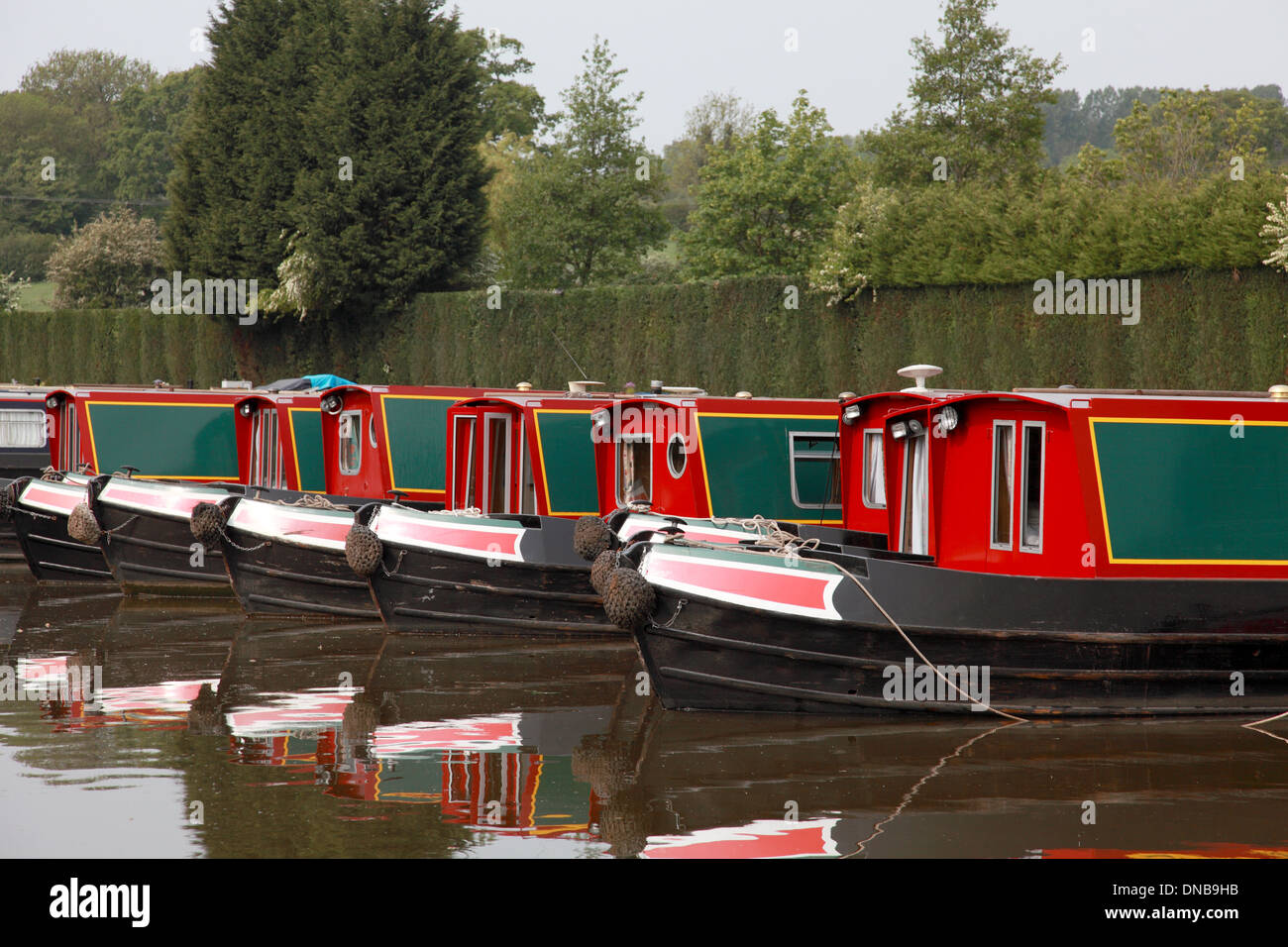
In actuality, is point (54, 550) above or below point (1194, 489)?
below

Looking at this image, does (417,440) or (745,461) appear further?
(417,440)

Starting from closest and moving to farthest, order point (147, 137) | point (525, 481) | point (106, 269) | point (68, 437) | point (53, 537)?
point (525, 481) → point (53, 537) → point (68, 437) → point (106, 269) → point (147, 137)

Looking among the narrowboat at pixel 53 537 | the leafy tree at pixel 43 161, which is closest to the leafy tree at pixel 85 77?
the leafy tree at pixel 43 161

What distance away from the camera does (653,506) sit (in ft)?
44.2

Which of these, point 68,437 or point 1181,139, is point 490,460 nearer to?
point 68,437

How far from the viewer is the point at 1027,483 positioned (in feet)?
32.2

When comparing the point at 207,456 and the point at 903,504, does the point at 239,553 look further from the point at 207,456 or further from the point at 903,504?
the point at 903,504

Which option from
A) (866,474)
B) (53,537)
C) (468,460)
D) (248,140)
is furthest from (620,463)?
(248,140)

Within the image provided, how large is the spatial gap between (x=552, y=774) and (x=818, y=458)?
18.9ft

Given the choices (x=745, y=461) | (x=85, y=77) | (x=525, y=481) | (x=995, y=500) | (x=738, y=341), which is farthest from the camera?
(x=85, y=77)

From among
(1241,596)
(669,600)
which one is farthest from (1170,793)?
(669,600)

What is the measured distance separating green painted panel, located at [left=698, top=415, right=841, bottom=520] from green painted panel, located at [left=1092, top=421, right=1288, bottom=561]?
409cm

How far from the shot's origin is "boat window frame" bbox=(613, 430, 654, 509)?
13586mm

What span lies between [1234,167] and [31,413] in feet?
53.4
